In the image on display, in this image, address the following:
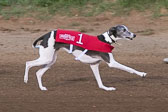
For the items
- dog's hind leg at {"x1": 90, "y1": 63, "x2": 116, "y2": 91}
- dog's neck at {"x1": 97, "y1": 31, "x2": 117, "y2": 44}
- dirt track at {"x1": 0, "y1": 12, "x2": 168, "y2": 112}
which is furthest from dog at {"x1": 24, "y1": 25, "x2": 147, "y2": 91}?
dirt track at {"x1": 0, "y1": 12, "x2": 168, "y2": 112}

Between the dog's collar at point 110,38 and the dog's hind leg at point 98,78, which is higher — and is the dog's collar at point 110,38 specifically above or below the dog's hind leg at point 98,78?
above

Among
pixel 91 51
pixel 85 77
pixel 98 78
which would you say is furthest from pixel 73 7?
pixel 91 51

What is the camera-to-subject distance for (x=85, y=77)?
42.8 feet

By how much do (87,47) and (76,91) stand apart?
94 cm

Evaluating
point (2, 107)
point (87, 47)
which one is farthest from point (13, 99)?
point (87, 47)

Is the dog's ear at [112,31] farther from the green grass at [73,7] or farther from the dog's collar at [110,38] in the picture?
the green grass at [73,7]

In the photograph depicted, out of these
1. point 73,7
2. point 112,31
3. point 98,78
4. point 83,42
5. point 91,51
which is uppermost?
point 112,31

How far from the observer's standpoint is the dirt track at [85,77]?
10578 mm

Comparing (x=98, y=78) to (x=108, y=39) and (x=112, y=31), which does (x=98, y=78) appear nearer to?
(x=108, y=39)

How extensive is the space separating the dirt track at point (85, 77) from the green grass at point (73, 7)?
49 centimetres

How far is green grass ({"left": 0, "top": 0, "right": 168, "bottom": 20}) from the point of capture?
19.4 metres

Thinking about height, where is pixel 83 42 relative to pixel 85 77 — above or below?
above

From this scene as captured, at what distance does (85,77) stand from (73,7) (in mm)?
7142

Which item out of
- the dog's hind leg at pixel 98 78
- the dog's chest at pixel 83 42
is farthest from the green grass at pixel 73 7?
the dog's chest at pixel 83 42
